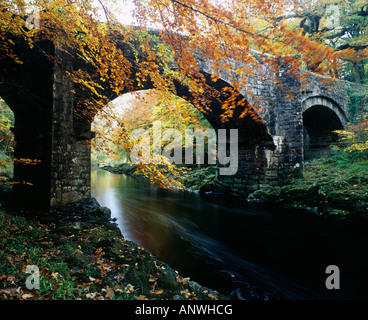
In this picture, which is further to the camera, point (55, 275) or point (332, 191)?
point (332, 191)

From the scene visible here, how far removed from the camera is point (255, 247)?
16.7 feet

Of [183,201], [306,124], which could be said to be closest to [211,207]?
[183,201]

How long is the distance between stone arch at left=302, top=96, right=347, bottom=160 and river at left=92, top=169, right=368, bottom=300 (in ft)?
22.3

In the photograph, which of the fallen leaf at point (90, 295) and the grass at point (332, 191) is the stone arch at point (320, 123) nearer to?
the grass at point (332, 191)

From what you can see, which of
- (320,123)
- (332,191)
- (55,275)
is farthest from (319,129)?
(55,275)

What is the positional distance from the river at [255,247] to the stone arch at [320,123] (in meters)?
6.80

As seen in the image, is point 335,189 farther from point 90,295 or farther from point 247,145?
point 90,295

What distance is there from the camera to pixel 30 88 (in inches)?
197

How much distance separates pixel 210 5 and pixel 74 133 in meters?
4.52

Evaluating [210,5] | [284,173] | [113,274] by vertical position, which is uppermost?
[210,5]

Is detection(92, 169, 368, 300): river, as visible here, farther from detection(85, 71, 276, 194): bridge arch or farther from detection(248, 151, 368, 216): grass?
detection(85, 71, 276, 194): bridge arch

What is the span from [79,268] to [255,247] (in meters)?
4.13
